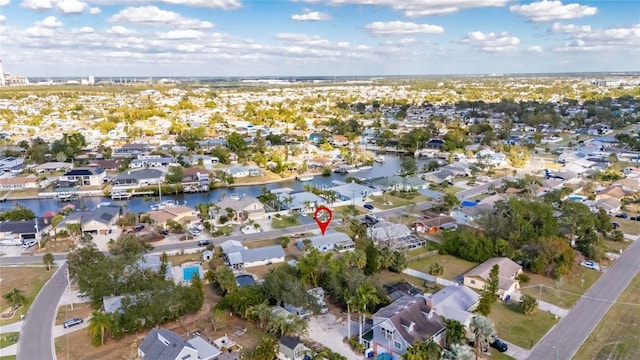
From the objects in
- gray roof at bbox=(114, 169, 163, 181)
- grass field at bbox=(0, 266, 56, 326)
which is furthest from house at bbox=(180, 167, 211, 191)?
grass field at bbox=(0, 266, 56, 326)

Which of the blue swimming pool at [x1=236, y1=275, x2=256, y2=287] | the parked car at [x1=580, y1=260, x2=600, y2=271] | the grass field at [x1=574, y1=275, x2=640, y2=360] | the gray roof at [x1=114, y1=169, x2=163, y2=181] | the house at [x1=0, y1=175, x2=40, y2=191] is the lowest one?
the grass field at [x1=574, y1=275, x2=640, y2=360]

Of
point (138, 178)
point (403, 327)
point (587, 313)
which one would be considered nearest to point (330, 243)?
point (403, 327)

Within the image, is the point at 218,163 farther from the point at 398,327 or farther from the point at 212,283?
the point at 398,327

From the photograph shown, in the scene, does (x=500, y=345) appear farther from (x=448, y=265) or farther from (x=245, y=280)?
(x=245, y=280)

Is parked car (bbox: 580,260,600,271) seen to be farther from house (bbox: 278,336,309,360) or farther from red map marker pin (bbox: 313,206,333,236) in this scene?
house (bbox: 278,336,309,360)

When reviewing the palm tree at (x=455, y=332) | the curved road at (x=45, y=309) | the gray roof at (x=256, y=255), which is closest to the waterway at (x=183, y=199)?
the curved road at (x=45, y=309)

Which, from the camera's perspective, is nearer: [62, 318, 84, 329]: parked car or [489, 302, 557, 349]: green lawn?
[489, 302, 557, 349]: green lawn
